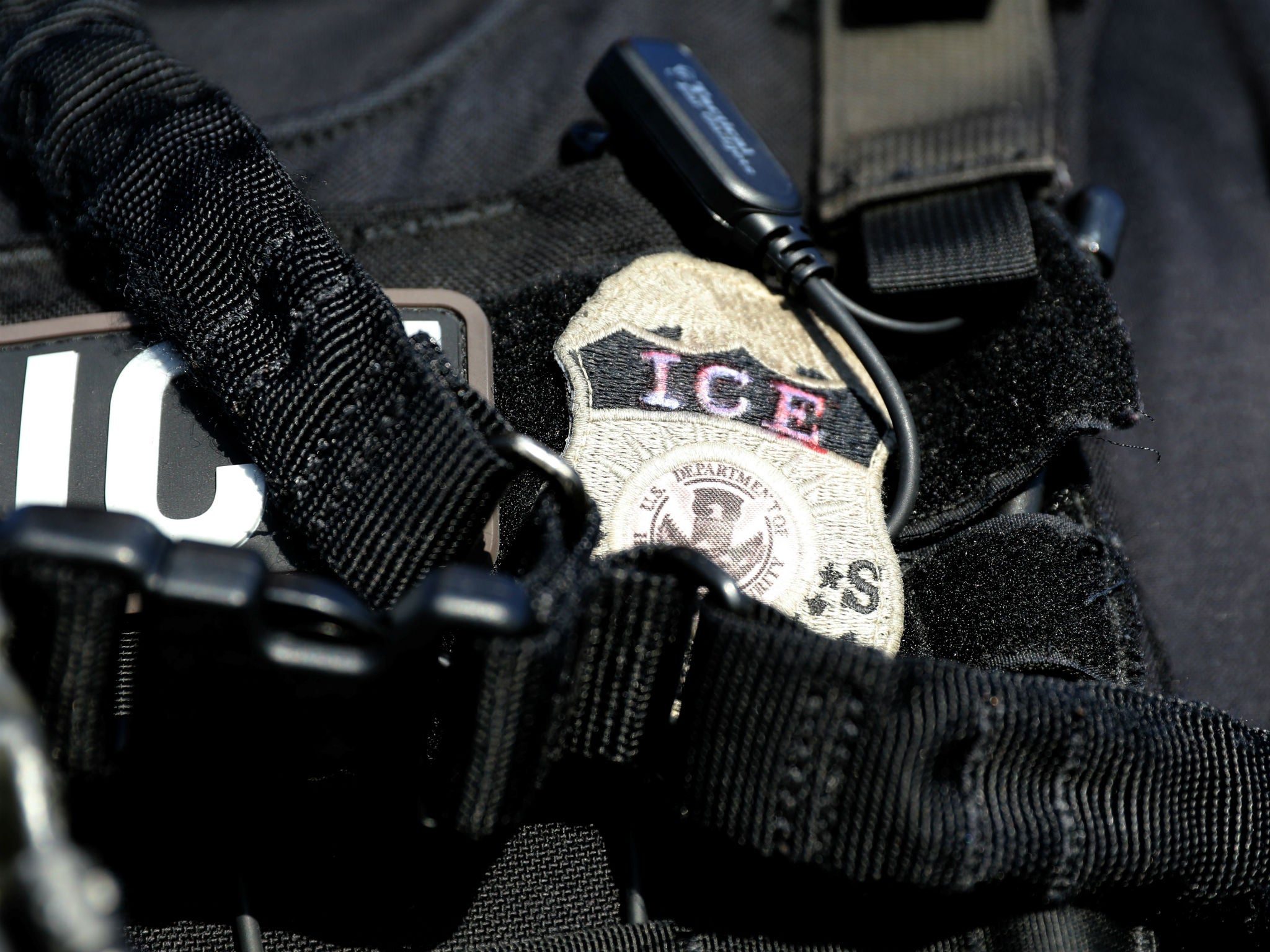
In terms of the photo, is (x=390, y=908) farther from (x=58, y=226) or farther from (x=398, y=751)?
(x=58, y=226)

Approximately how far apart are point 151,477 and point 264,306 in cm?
15

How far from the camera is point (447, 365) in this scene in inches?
30.7

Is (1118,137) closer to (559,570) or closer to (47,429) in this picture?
(559,570)

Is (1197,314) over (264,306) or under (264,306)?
under

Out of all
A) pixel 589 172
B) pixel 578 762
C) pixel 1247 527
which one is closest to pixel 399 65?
pixel 589 172

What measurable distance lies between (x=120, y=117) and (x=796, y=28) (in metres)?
0.83

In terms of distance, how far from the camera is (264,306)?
0.82 meters

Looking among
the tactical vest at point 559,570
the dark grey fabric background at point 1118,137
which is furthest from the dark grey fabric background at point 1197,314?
the tactical vest at point 559,570

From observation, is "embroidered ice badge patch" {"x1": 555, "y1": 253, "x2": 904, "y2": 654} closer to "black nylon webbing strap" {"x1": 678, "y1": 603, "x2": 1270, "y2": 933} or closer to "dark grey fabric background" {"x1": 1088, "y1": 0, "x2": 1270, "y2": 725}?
"black nylon webbing strap" {"x1": 678, "y1": 603, "x2": 1270, "y2": 933}

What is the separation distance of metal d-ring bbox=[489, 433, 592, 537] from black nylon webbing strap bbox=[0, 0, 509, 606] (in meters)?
0.01

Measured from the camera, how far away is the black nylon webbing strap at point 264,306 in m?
0.75

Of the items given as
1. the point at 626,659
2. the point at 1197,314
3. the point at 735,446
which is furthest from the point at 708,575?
the point at 1197,314

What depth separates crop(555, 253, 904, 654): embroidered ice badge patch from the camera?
32.6 inches

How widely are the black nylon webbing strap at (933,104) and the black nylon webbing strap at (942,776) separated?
22.6 inches
